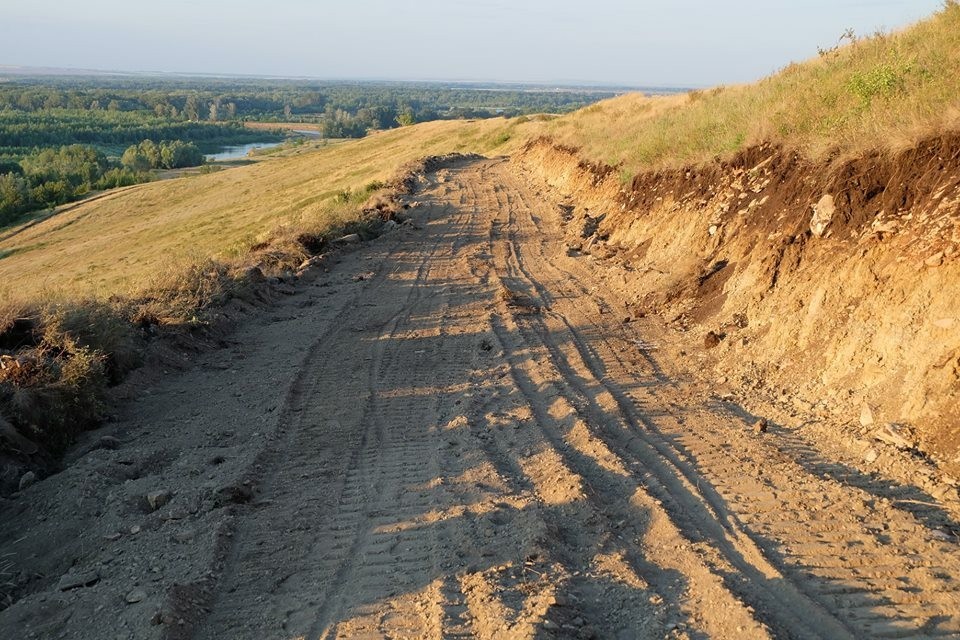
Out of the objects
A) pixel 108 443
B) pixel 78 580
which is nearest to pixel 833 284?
pixel 78 580

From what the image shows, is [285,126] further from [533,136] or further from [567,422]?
[567,422]

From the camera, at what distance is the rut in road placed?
12.6 feet

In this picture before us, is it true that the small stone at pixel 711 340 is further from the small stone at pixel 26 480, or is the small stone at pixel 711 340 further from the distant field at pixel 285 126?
the distant field at pixel 285 126

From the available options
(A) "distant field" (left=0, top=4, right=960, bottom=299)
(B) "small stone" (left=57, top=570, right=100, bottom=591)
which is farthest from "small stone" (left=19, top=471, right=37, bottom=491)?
(A) "distant field" (left=0, top=4, right=960, bottom=299)

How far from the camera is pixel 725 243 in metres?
10.3

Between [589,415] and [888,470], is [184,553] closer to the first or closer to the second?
[589,415]

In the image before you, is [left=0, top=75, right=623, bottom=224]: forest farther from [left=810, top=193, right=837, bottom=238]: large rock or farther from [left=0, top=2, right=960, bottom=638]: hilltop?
[left=810, top=193, right=837, bottom=238]: large rock

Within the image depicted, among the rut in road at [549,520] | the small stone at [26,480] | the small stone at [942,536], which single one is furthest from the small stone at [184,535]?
the small stone at [942,536]

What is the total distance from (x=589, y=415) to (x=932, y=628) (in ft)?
11.1

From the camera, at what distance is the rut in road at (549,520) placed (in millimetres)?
3854

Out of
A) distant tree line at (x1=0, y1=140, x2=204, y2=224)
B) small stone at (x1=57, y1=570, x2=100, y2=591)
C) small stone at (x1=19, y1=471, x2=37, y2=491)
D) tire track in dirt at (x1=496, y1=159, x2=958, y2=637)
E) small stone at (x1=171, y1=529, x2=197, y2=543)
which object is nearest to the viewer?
tire track in dirt at (x1=496, y1=159, x2=958, y2=637)

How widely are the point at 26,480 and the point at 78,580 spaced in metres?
1.84

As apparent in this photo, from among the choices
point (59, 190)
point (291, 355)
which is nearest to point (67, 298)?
point (291, 355)

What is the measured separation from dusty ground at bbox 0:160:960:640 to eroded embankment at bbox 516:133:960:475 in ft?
1.75
